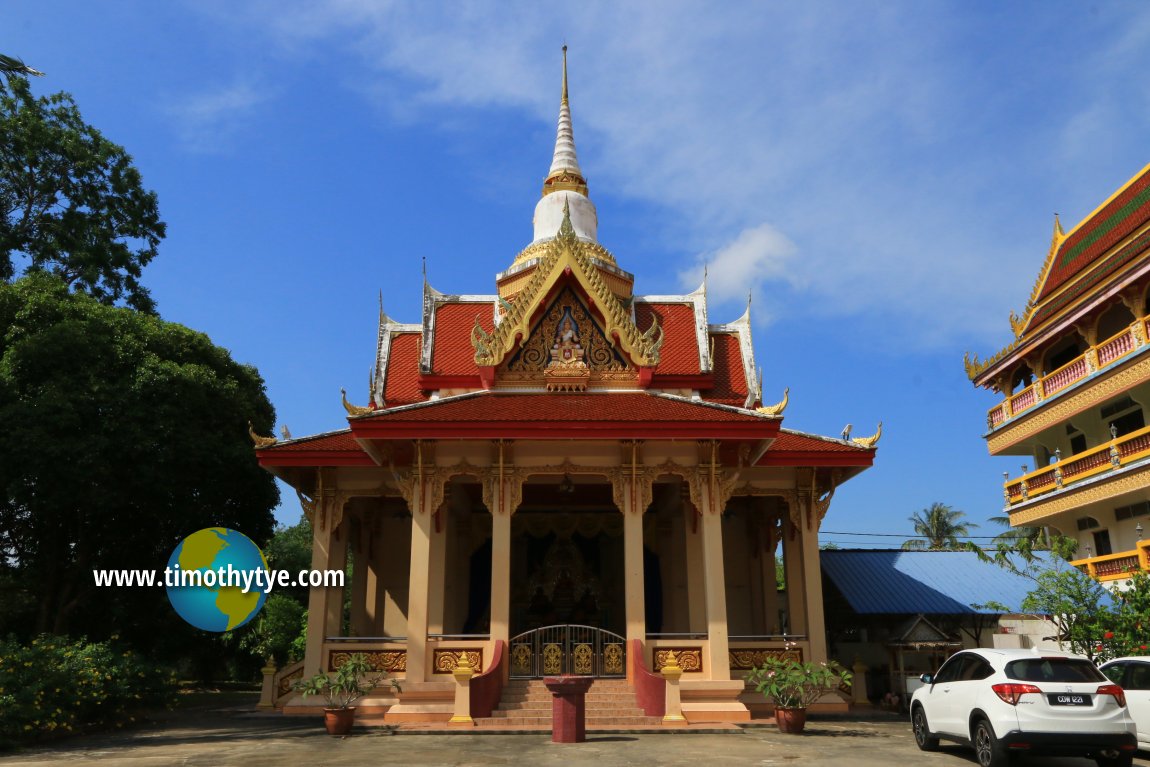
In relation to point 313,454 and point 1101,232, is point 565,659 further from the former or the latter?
point 1101,232

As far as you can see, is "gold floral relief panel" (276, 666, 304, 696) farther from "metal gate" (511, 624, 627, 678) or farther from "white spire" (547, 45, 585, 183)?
"white spire" (547, 45, 585, 183)

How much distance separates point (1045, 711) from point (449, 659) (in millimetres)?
8600

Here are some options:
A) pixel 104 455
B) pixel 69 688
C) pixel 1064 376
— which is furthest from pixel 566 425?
pixel 1064 376

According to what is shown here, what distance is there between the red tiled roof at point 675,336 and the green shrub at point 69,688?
36.8 feet

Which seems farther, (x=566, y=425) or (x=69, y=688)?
(x=566, y=425)

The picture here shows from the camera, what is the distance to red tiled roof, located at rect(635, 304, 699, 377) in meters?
18.9

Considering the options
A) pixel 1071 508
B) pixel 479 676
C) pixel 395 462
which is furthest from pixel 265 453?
pixel 1071 508

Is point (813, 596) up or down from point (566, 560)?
down

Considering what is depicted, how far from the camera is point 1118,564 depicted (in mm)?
18594

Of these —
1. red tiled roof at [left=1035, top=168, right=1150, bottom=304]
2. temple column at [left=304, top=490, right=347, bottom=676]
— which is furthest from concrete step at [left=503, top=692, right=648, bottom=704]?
red tiled roof at [left=1035, top=168, right=1150, bottom=304]

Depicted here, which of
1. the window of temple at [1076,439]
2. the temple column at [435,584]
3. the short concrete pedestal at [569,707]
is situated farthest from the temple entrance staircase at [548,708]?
the window of temple at [1076,439]

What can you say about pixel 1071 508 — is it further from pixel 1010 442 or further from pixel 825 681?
pixel 825 681

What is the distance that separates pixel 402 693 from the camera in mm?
13031

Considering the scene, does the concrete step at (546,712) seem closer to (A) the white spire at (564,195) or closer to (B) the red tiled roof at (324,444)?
(B) the red tiled roof at (324,444)
